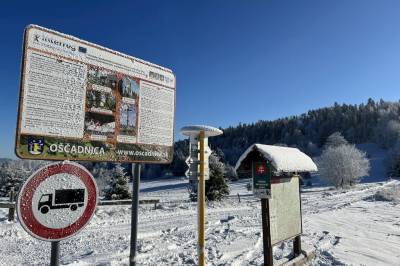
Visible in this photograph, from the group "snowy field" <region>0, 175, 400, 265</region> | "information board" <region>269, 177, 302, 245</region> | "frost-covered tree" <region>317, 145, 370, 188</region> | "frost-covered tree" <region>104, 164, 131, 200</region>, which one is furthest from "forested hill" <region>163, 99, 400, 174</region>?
"information board" <region>269, 177, 302, 245</region>

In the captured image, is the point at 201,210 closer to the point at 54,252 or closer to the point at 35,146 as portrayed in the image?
the point at 54,252

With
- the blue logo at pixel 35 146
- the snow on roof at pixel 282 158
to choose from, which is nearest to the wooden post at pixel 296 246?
the snow on roof at pixel 282 158

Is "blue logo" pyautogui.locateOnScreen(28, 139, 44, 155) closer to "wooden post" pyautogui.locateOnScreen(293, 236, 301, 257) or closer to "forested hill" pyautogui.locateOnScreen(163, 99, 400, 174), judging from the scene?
"wooden post" pyautogui.locateOnScreen(293, 236, 301, 257)

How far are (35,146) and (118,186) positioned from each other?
1013 inches

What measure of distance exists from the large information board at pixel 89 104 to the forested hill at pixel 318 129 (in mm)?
101663

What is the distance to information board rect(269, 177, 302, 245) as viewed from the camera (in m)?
6.54

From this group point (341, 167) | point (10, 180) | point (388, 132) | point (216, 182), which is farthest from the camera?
point (388, 132)

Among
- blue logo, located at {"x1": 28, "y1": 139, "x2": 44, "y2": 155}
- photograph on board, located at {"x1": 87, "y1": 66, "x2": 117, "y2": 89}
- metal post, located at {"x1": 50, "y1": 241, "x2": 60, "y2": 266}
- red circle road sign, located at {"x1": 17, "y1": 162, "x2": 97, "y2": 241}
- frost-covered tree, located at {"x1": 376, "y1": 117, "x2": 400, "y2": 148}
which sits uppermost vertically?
frost-covered tree, located at {"x1": 376, "y1": 117, "x2": 400, "y2": 148}

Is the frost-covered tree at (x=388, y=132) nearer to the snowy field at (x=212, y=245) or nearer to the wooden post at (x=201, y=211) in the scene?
the snowy field at (x=212, y=245)

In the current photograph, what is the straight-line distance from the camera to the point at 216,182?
26.9 metres

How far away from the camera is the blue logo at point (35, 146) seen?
2.84 m

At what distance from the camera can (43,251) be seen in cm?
874

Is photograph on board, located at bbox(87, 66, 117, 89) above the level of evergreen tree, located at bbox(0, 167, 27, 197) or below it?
above

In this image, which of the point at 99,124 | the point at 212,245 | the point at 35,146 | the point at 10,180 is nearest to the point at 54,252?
the point at 35,146
